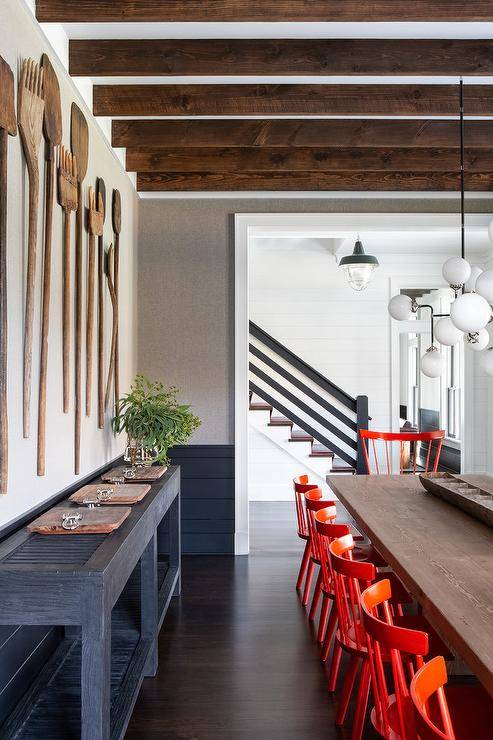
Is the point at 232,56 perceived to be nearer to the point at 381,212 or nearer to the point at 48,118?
the point at 48,118

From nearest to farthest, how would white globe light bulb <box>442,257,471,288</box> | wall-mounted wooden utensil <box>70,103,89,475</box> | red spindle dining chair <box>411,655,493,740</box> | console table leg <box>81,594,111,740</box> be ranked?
red spindle dining chair <box>411,655,493,740</box>, console table leg <box>81,594,111,740</box>, wall-mounted wooden utensil <box>70,103,89,475</box>, white globe light bulb <box>442,257,471,288</box>

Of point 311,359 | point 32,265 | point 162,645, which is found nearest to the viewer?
point 32,265

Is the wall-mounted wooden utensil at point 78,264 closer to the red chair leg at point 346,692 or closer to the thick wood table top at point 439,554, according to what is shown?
the thick wood table top at point 439,554

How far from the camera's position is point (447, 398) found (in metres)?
9.75

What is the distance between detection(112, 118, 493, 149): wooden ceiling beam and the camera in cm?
433

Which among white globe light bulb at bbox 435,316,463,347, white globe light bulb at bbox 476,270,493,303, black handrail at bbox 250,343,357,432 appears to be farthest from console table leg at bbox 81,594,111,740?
black handrail at bbox 250,343,357,432

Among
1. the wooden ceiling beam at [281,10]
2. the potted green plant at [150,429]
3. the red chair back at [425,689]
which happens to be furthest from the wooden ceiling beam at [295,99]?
the red chair back at [425,689]

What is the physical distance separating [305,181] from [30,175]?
306 centimetres

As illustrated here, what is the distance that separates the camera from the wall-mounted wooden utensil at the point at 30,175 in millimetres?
2559

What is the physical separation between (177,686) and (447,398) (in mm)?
7497

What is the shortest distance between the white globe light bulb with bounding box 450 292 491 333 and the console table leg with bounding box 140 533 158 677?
5.72 ft

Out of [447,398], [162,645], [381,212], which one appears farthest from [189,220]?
[447,398]

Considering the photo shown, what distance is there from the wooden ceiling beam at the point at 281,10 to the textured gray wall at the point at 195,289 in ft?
8.78

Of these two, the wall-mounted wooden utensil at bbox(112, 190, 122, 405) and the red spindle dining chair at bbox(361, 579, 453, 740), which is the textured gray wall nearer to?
the wall-mounted wooden utensil at bbox(112, 190, 122, 405)
